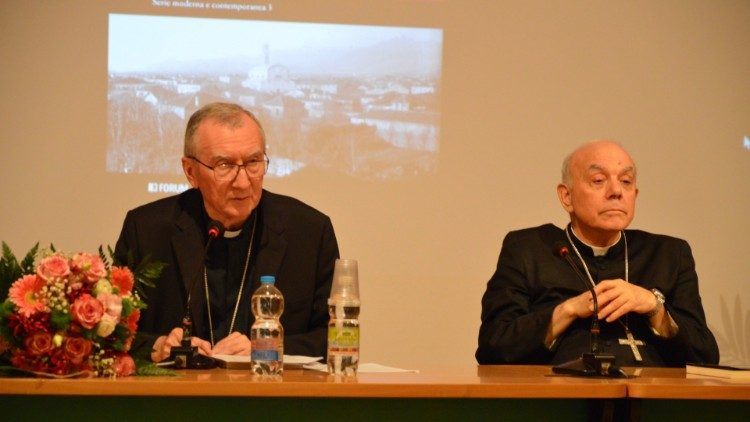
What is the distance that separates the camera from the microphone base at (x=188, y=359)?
9.46 ft

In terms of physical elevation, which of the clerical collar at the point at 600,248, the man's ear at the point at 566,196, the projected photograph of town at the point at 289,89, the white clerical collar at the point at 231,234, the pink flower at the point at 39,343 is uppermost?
the projected photograph of town at the point at 289,89

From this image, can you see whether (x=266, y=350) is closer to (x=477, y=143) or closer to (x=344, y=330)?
(x=344, y=330)

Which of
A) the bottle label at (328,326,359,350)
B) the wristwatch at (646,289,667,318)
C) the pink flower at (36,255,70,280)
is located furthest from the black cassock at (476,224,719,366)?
the pink flower at (36,255,70,280)

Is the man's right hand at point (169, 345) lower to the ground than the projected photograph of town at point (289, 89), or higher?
lower

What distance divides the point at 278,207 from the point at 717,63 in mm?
3005

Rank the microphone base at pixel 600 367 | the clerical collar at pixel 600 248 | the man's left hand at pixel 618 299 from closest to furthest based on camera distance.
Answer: the microphone base at pixel 600 367 → the man's left hand at pixel 618 299 → the clerical collar at pixel 600 248

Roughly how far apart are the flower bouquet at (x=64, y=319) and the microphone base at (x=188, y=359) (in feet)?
0.86

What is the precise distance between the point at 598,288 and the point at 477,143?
2.06m

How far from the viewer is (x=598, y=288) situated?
3.46m

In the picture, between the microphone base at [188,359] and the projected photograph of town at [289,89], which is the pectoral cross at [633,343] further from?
the projected photograph of town at [289,89]

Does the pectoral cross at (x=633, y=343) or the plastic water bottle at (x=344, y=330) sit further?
the pectoral cross at (x=633, y=343)

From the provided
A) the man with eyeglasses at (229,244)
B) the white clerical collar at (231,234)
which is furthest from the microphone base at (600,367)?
the white clerical collar at (231,234)

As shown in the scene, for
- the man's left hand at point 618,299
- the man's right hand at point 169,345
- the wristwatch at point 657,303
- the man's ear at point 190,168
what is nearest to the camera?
the man's right hand at point 169,345

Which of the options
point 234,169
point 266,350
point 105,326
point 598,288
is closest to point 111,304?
point 105,326
